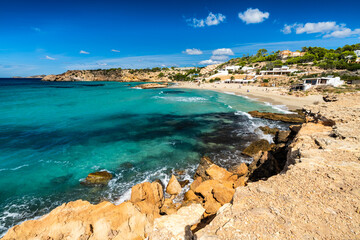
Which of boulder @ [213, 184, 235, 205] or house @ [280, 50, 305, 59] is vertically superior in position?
house @ [280, 50, 305, 59]

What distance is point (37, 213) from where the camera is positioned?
9.12m

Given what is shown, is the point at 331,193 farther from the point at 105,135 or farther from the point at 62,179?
the point at 105,135

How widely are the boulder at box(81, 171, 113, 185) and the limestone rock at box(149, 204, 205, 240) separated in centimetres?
717

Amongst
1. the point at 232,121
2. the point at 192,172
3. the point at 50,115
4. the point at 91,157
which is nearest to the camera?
the point at 192,172

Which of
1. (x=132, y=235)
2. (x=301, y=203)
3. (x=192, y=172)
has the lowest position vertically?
(x=192, y=172)

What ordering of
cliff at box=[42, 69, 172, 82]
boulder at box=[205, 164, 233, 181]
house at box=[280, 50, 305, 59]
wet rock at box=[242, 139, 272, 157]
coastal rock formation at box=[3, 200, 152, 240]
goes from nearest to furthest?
1. coastal rock formation at box=[3, 200, 152, 240]
2. boulder at box=[205, 164, 233, 181]
3. wet rock at box=[242, 139, 272, 157]
4. house at box=[280, 50, 305, 59]
5. cliff at box=[42, 69, 172, 82]

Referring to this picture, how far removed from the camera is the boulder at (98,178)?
38.0ft

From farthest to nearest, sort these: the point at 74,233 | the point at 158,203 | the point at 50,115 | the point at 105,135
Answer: the point at 50,115 → the point at 105,135 → the point at 158,203 → the point at 74,233

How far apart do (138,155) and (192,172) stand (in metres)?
5.36

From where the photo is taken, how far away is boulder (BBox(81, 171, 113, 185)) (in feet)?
38.0

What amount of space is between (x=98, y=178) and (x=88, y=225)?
6.67 m

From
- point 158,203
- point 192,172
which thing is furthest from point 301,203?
point 192,172

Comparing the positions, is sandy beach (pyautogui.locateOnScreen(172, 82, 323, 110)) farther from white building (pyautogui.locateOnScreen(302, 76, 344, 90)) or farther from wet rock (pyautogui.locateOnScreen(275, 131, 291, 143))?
wet rock (pyautogui.locateOnScreen(275, 131, 291, 143))

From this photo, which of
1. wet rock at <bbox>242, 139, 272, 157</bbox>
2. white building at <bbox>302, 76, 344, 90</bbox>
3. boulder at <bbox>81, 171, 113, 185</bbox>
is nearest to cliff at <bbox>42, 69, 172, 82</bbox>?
white building at <bbox>302, 76, 344, 90</bbox>
